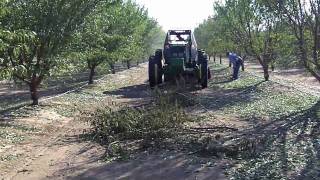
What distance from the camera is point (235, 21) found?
29.3m

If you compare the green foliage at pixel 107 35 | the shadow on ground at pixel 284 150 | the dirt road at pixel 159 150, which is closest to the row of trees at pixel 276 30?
the dirt road at pixel 159 150

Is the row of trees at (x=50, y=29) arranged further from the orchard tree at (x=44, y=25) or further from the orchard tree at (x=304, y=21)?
the orchard tree at (x=304, y=21)

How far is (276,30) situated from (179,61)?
5.50 m

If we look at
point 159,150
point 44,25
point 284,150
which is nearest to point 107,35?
point 44,25

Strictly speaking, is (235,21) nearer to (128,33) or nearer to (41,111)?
(128,33)

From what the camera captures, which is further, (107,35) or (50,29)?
(107,35)

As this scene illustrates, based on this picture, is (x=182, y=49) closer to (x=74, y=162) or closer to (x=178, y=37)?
(x=178, y=37)

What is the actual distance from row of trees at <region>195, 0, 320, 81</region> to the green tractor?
3.57 metres

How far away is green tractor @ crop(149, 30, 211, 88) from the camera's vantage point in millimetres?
21328

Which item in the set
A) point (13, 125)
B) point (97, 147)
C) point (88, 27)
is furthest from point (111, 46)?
point (97, 147)

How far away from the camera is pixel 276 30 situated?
2314 cm

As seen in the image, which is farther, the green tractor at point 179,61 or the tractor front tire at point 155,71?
the tractor front tire at point 155,71

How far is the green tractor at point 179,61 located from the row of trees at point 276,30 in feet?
11.7

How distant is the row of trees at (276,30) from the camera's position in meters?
14.0
